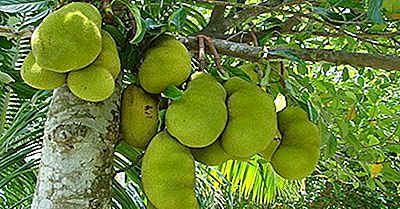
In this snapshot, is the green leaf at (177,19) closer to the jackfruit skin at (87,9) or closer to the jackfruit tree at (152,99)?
the jackfruit tree at (152,99)

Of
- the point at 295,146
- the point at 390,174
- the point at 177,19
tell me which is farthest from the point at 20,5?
the point at 390,174

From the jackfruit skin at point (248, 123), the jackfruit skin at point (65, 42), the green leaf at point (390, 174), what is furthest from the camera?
the green leaf at point (390, 174)

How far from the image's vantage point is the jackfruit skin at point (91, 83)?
700 mm

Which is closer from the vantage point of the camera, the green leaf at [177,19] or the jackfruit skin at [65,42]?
the jackfruit skin at [65,42]

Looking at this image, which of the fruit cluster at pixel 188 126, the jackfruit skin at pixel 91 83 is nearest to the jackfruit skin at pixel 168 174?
the fruit cluster at pixel 188 126

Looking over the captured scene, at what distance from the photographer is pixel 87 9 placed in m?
0.71

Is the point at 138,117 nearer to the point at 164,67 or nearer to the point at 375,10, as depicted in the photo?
the point at 164,67

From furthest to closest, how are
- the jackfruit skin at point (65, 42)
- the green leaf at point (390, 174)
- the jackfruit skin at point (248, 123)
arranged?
the green leaf at point (390, 174), the jackfruit skin at point (248, 123), the jackfruit skin at point (65, 42)

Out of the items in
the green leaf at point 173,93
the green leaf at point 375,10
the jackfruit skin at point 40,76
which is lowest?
the green leaf at point 173,93

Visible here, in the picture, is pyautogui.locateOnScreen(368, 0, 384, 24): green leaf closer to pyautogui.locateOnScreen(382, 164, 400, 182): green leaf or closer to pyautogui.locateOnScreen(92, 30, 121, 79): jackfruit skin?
pyautogui.locateOnScreen(92, 30, 121, 79): jackfruit skin

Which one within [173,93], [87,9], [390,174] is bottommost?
[390,174]

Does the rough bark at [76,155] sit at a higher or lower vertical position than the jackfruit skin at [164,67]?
lower

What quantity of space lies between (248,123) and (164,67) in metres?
0.14

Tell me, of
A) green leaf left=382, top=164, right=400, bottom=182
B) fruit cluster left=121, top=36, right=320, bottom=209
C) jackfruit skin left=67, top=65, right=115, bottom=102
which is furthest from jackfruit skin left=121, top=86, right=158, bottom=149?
green leaf left=382, top=164, right=400, bottom=182
